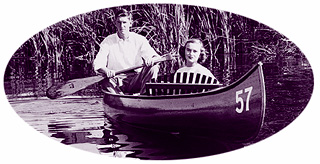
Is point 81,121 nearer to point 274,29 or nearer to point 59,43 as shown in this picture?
point 59,43

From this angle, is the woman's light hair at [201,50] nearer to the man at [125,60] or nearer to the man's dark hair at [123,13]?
the man at [125,60]

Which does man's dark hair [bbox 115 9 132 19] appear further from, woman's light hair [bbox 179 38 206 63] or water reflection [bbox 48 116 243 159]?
water reflection [bbox 48 116 243 159]

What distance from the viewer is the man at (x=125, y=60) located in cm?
482

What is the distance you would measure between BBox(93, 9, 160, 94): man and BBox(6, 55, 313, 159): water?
23cm

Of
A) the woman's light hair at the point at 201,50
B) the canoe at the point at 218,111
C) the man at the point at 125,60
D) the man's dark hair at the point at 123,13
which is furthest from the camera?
the man's dark hair at the point at 123,13

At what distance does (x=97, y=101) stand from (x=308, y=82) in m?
1.82

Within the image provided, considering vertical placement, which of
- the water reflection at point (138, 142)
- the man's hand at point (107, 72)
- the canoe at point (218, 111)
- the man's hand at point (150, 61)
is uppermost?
the man's hand at point (150, 61)

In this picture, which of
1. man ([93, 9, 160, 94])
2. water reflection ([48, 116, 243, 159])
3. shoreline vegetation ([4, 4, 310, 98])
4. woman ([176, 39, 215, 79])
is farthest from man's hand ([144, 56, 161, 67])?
water reflection ([48, 116, 243, 159])

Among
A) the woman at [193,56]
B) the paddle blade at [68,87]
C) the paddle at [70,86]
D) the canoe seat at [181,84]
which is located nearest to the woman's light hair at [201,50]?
the woman at [193,56]

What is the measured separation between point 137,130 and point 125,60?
701 millimetres

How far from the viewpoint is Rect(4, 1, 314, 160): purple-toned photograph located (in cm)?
433

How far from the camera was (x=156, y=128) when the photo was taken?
177 inches

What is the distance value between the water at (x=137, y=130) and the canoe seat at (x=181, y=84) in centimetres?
17

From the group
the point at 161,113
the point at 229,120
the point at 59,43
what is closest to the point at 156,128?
the point at 161,113
